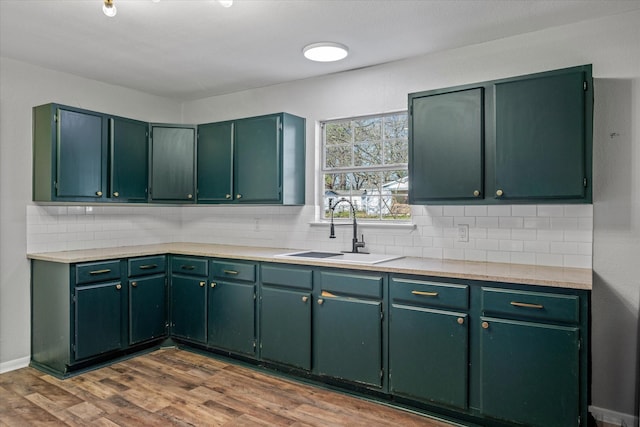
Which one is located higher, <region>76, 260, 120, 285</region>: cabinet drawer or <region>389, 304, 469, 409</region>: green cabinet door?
<region>76, 260, 120, 285</region>: cabinet drawer

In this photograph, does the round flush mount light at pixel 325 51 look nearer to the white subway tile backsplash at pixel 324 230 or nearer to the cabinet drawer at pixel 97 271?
the white subway tile backsplash at pixel 324 230

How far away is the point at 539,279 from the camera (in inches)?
93.3

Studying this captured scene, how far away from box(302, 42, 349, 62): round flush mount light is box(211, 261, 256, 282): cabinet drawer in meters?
1.69

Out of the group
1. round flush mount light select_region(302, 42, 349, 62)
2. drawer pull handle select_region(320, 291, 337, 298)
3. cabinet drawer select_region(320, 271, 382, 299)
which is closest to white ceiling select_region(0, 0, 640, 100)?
round flush mount light select_region(302, 42, 349, 62)

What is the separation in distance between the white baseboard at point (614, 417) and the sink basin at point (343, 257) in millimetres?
1561

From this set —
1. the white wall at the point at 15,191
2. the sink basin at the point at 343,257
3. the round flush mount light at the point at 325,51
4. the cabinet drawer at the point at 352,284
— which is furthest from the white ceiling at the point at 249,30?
the cabinet drawer at the point at 352,284

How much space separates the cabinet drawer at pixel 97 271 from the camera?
341cm

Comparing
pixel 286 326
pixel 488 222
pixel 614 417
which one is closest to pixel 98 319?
pixel 286 326

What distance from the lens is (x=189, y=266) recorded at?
3.90 meters

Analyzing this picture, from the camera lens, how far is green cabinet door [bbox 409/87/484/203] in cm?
286

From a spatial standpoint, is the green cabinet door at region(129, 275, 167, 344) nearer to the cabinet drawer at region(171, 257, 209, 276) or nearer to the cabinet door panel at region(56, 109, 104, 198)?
the cabinet drawer at region(171, 257, 209, 276)

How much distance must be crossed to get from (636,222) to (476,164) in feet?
3.23

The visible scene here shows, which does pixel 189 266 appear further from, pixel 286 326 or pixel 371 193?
pixel 371 193

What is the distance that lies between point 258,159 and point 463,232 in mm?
1859
